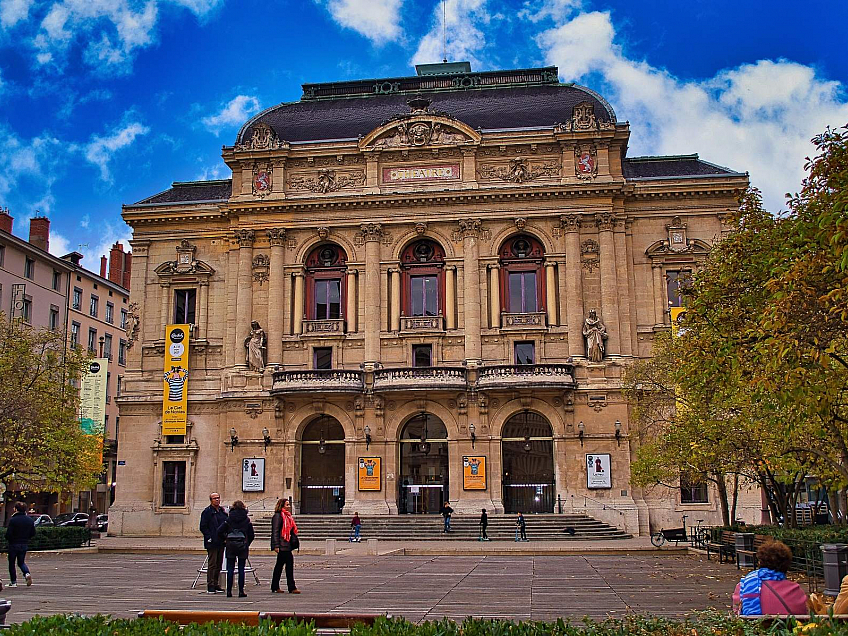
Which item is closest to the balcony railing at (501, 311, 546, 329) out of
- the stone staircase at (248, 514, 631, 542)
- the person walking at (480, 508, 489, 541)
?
the stone staircase at (248, 514, 631, 542)

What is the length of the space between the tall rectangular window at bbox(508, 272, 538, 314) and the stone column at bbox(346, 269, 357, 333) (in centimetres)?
950

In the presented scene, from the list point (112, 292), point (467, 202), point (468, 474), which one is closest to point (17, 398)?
point (468, 474)

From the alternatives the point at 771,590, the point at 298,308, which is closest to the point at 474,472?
the point at 298,308

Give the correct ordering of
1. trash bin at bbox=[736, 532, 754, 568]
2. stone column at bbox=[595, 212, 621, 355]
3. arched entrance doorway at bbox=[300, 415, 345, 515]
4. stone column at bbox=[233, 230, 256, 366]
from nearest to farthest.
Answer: trash bin at bbox=[736, 532, 754, 568] < stone column at bbox=[595, 212, 621, 355] < arched entrance doorway at bbox=[300, 415, 345, 515] < stone column at bbox=[233, 230, 256, 366]

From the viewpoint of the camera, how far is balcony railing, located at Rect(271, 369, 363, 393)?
51.2 metres

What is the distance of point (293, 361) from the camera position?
177ft

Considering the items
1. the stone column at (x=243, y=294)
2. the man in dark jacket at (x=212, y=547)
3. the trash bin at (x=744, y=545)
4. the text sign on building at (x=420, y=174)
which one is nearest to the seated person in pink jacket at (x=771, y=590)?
the man in dark jacket at (x=212, y=547)

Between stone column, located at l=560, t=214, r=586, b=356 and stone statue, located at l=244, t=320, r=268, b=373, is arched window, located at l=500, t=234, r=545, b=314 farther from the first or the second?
stone statue, located at l=244, t=320, r=268, b=373

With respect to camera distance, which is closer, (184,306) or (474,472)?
(474,472)

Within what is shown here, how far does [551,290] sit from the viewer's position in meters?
53.2

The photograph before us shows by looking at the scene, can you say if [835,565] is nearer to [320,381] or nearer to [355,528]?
[355,528]

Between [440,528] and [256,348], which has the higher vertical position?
[256,348]

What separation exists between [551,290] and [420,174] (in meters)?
10.8

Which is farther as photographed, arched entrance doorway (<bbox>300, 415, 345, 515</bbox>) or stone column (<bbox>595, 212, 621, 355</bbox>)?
arched entrance doorway (<bbox>300, 415, 345, 515</bbox>)
